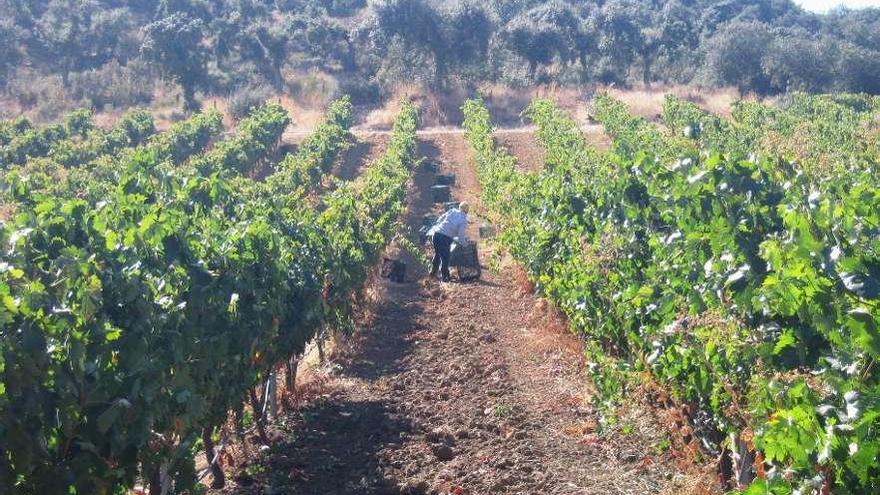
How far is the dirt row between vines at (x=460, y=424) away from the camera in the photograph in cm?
638

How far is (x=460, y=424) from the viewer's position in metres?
7.66

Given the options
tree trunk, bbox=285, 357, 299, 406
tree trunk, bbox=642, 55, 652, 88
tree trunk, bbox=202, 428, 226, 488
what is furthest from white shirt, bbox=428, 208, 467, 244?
tree trunk, bbox=642, 55, 652, 88

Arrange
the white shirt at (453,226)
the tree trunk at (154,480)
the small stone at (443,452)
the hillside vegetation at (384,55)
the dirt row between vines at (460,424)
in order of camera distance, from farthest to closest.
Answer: the hillside vegetation at (384,55), the white shirt at (453,226), the small stone at (443,452), the dirt row between vines at (460,424), the tree trunk at (154,480)

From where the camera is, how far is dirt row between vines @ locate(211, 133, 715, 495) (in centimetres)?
638

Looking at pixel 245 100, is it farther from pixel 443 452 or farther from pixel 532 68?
pixel 443 452

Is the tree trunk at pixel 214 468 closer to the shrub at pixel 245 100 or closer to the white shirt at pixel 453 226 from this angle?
the white shirt at pixel 453 226

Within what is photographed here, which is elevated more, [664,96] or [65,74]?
[65,74]

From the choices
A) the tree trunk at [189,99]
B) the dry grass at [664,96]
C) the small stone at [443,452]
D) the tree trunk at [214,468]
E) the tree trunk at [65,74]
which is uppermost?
the tree trunk at [214,468]

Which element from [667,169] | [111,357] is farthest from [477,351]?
[111,357]

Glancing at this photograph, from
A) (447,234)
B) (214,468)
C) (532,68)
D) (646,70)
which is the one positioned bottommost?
(646,70)

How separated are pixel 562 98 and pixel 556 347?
101 ft

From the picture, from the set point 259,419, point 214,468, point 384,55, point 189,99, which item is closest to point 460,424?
point 259,419

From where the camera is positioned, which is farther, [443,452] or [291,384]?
[291,384]

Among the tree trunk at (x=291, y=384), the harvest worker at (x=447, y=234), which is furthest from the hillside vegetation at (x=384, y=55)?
A: the tree trunk at (x=291, y=384)
